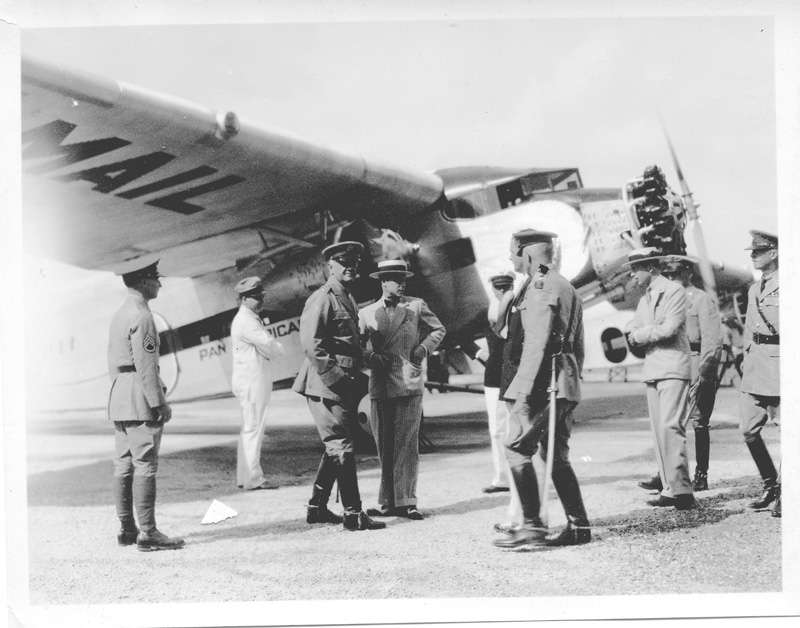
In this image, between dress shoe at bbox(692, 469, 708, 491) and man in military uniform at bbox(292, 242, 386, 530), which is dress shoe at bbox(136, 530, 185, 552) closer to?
man in military uniform at bbox(292, 242, 386, 530)

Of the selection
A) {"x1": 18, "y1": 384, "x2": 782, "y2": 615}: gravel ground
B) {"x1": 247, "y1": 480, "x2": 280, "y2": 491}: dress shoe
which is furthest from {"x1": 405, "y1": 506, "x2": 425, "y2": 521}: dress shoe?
{"x1": 247, "y1": 480, "x2": 280, "y2": 491}: dress shoe

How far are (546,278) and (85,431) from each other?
16.0ft

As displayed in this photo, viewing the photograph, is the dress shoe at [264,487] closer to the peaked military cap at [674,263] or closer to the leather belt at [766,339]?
the peaked military cap at [674,263]

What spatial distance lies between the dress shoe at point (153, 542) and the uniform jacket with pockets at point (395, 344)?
147cm

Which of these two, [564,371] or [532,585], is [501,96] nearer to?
[564,371]

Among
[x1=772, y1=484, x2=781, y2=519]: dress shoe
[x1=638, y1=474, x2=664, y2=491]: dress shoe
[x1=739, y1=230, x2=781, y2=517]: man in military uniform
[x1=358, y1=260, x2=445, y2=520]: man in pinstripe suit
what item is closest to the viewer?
[x1=772, y1=484, x2=781, y2=519]: dress shoe

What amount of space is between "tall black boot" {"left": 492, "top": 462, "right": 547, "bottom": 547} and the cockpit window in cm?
289

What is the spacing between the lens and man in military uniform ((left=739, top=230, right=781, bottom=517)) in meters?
4.29

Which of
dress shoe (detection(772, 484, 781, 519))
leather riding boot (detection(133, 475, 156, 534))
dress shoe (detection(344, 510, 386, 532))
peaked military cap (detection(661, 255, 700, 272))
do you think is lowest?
dress shoe (detection(772, 484, 781, 519))

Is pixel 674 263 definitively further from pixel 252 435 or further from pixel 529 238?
pixel 252 435

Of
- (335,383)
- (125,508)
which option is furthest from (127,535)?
(335,383)

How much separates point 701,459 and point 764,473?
50 centimetres

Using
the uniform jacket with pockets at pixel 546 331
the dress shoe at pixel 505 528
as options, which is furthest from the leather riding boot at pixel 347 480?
the uniform jacket with pockets at pixel 546 331

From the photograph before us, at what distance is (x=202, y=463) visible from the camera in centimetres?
643
